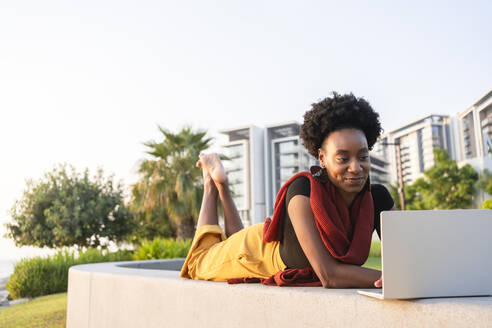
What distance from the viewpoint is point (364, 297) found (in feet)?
4.82

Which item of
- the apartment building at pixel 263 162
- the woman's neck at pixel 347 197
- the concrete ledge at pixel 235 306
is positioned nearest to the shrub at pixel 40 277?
the concrete ledge at pixel 235 306

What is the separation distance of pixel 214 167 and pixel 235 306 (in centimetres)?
150

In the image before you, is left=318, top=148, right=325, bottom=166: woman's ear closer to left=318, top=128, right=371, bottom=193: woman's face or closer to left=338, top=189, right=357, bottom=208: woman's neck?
left=318, top=128, right=371, bottom=193: woman's face

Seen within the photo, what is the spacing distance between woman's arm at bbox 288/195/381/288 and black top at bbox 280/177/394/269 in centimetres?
6

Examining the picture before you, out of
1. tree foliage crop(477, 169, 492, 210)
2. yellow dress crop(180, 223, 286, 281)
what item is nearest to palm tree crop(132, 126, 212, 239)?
yellow dress crop(180, 223, 286, 281)

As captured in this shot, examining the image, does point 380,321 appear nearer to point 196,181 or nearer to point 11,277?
point 11,277

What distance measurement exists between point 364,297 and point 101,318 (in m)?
2.20

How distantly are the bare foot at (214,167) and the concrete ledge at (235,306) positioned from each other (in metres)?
0.94

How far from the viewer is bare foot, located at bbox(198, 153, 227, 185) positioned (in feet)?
10.5

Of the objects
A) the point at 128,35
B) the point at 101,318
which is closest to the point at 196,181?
the point at 128,35

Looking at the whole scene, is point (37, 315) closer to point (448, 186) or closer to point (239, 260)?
point (239, 260)

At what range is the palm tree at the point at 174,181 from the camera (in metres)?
16.4

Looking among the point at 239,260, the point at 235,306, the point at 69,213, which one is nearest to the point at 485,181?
the point at 69,213

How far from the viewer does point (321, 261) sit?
1.76 m
